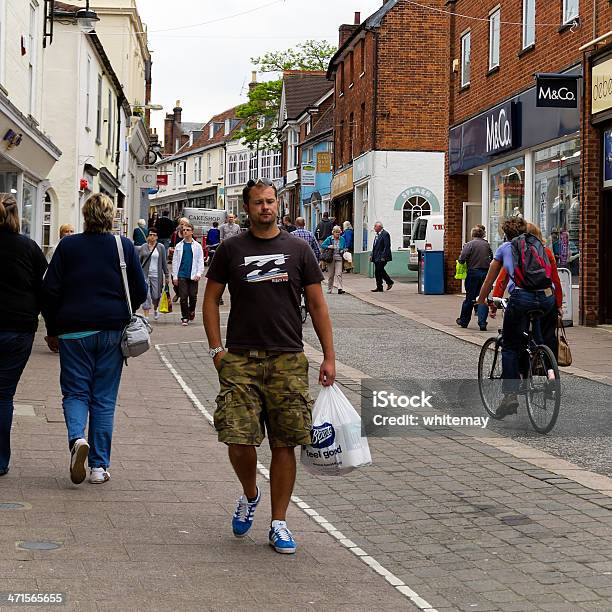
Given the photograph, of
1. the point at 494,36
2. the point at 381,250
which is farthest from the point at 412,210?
the point at 494,36

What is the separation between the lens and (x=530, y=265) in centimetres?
999

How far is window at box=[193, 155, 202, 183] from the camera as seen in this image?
332ft

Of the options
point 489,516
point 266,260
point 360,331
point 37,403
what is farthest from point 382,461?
point 360,331

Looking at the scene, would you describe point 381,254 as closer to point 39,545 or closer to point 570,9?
point 570,9

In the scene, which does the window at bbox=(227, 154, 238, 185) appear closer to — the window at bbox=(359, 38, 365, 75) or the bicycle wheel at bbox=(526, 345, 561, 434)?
the window at bbox=(359, 38, 365, 75)

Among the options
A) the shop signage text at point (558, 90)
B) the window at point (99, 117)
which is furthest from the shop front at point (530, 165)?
the window at point (99, 117)

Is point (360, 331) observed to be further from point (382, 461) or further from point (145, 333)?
point (145, 333)

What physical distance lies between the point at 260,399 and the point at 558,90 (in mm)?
15136

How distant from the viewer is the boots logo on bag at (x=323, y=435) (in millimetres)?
5895

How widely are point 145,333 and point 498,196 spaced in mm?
19017

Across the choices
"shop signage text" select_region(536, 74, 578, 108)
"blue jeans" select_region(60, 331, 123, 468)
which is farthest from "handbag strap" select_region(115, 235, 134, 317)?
"shop signage text" select_region(536, 74, 578, 108)

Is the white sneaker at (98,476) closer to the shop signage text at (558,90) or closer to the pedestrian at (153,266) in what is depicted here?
the pedestrian at (153,266)

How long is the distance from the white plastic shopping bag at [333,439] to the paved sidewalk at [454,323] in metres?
7.36

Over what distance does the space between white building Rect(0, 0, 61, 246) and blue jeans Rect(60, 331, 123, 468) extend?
9.44m
